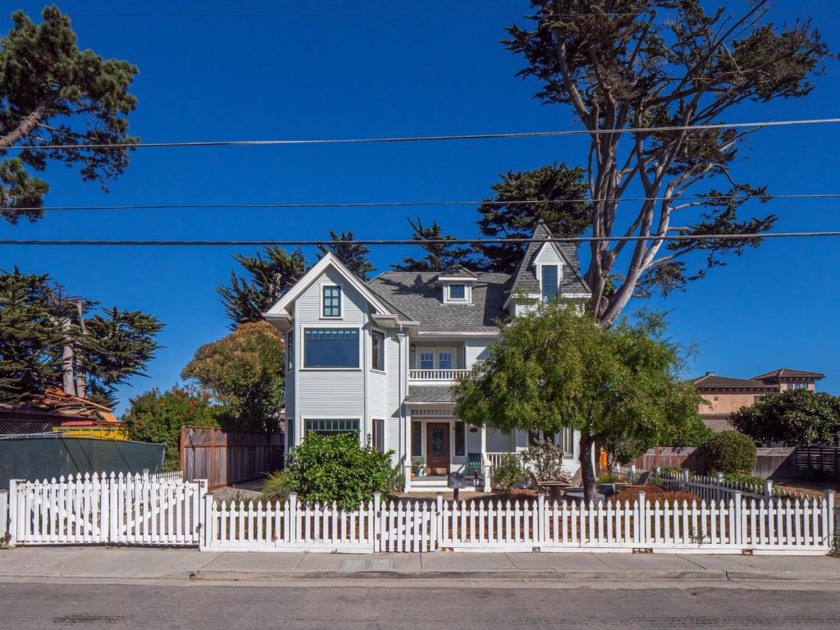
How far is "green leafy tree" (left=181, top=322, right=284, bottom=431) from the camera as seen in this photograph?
106 feet

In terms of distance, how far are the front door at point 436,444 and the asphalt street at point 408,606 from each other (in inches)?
647

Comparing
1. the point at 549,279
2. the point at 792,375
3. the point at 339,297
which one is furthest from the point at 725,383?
the point at 339,297

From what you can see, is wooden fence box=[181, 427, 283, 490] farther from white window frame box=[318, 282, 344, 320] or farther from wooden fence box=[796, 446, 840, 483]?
wooden fence box=[796, 446, 840, 483]

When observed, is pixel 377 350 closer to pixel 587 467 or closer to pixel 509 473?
pixel 509 473

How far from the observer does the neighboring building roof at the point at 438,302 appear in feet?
91.2

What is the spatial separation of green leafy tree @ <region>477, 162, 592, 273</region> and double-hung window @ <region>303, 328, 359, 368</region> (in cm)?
1795

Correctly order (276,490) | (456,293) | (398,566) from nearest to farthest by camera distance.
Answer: (398,566)
(276,490)
(456,293)

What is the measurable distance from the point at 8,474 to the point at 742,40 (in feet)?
82.8

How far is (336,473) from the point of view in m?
13.7

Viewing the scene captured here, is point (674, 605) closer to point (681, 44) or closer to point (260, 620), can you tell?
point (260, 620)

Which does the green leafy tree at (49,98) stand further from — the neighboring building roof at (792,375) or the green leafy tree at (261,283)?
the neighboring building roof at (792,375)

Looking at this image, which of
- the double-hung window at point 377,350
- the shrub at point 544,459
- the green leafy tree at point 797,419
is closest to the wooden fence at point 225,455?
the double-hung window at point 377,350

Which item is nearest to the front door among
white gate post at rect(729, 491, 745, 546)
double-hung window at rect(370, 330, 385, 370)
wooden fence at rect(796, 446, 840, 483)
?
double-hung window at rect(370, 330, 385, 370)

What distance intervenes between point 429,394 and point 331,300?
4.85 metres
